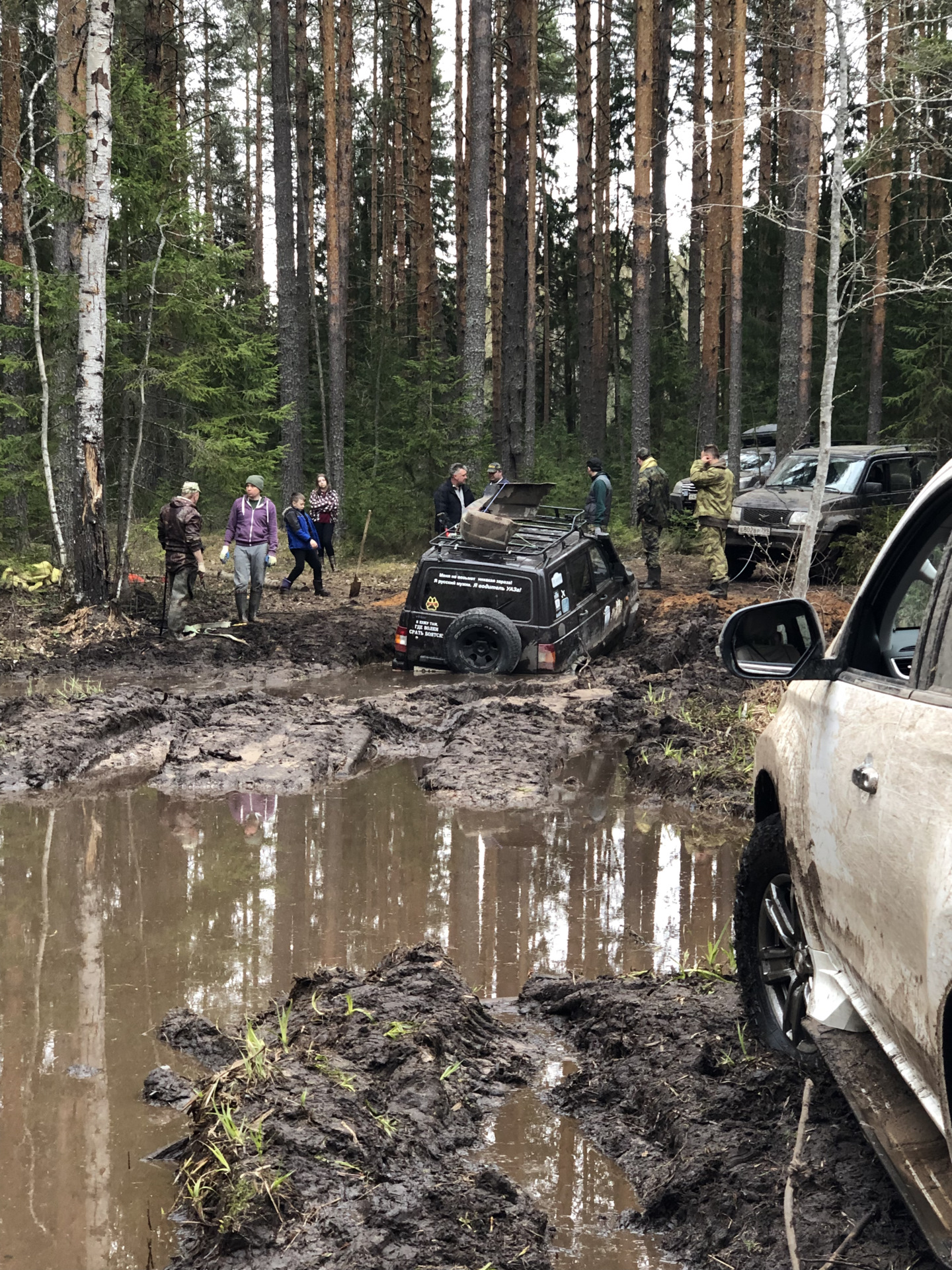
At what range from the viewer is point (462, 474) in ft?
58.5

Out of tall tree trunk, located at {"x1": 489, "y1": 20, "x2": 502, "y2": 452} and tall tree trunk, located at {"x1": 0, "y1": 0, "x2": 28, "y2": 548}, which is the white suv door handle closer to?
tall tree trunk, located at {"x1": 0, "y1": 0, "x2": 28, "y2": 548}

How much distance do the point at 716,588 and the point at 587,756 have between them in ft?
25.3

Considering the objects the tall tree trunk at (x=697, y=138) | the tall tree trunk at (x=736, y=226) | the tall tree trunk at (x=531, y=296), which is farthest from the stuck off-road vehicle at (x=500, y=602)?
the tall tree trunk at (x=697, y=138)

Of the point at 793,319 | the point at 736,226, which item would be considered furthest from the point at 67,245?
the point at 736,226

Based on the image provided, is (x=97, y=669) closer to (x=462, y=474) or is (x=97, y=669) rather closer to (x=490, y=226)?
(x=462, y=474)

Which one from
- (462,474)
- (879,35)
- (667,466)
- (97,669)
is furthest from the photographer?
(667,466)

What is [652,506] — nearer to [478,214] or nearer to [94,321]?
[478,214]

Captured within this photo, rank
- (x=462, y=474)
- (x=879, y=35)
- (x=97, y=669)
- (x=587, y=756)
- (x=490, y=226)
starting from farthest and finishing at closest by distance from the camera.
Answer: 1. (x=490, y=226)
2. (x=462, y=474)
3. (x=97, y=669)
4. (x=879, y=35)
5. (x=587, y=756)

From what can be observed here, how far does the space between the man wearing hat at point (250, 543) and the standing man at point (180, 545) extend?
1.95 ft

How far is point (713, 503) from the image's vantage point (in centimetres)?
1742

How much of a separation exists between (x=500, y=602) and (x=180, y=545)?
4792 mm

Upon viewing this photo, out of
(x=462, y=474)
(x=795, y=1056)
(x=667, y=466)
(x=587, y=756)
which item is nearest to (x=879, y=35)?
(x=587, y=756)

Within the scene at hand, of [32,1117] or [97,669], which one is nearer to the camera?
[32,1117]

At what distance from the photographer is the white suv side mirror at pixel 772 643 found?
333 centimetres
